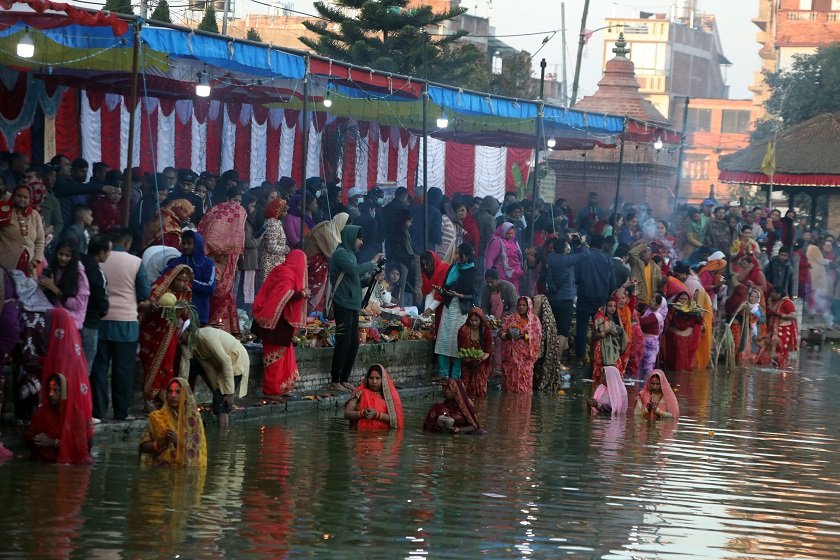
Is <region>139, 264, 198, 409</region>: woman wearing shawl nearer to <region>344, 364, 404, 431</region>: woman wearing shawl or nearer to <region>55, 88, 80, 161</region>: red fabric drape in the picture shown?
<region>344, 364, 404, 431</region>: woman wearing shawl

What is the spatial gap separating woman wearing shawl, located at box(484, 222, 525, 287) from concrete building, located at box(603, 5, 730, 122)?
192 feet

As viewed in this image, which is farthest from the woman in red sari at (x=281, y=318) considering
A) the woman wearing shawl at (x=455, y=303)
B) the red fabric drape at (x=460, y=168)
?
the red fabric drape at (x=460, y=168)

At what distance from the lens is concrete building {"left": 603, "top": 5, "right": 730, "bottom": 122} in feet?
269

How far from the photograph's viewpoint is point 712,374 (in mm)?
20594

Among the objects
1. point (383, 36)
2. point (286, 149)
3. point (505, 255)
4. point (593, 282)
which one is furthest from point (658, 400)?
point (383, 36)

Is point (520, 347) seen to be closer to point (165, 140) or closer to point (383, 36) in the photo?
point (165, 140)

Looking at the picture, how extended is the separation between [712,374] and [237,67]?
8.91m

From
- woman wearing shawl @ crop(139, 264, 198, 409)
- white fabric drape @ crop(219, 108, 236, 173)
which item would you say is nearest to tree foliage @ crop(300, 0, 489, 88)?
white fabric drape @ crop(219, 108, 236, 173)

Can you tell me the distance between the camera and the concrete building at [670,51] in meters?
81.9

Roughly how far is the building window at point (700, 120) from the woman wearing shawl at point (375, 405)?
6777 cm

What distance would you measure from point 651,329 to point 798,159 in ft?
51.1

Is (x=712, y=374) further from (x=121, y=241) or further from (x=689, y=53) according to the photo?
(x=689, y=53)

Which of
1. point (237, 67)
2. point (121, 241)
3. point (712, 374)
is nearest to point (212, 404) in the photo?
point (121, 241)

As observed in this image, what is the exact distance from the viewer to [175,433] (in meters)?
9.82
